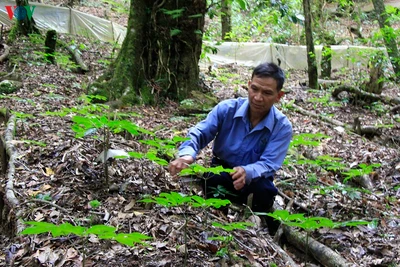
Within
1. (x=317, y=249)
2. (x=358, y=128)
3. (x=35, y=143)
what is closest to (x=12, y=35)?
(x=35, y=143)

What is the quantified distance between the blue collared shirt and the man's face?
0.39 feet

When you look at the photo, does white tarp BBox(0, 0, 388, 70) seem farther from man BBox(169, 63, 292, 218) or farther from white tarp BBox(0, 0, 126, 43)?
man BBox(169, 63, 292, 218)

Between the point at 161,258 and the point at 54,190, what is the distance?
1.12m

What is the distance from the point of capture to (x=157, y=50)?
674 cm

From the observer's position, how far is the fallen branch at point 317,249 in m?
2.60

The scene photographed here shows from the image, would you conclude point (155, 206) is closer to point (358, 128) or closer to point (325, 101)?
point (358, 128)

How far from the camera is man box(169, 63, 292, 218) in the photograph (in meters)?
2.95

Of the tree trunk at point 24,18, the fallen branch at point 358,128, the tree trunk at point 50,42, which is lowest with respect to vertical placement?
the fallen branch at point 358,128

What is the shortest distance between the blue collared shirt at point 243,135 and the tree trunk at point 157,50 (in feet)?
11.1

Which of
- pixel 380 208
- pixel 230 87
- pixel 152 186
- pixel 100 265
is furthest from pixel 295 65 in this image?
pixel 100 265

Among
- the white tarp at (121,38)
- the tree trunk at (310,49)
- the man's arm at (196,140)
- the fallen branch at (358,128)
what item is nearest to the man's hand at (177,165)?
the man's arm at (196,140)

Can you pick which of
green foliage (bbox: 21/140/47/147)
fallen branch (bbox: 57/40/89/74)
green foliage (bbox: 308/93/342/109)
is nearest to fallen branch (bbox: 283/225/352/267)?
green foliage (bbox: 21/140/47/147)

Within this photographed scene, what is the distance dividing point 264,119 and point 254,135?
151 millimetres

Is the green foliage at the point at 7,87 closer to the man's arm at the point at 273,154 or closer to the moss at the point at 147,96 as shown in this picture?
the moss at the point at 147,96
